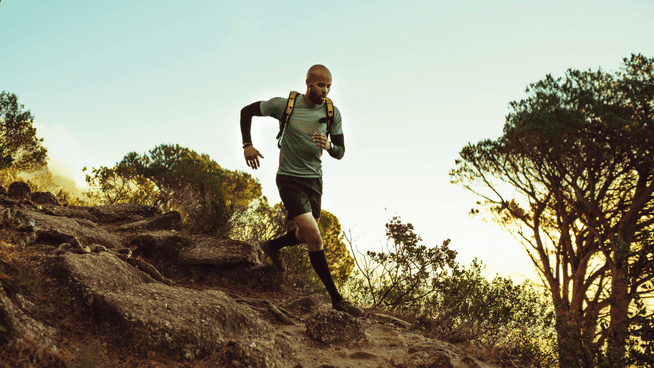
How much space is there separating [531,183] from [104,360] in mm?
12554

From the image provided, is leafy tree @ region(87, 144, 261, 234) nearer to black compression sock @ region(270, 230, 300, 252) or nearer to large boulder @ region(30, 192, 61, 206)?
large boulder @ region(30, 192, 61, 206)

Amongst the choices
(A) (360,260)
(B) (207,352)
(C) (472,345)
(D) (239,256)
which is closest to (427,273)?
(A) (360,260)

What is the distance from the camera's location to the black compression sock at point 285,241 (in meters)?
4.94

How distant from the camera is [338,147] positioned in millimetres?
4422

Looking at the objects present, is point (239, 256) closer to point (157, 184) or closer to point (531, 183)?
point (531, 183)

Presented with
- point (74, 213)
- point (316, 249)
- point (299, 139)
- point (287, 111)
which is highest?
point (287, 111)

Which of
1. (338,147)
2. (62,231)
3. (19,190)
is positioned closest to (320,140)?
(338,147)

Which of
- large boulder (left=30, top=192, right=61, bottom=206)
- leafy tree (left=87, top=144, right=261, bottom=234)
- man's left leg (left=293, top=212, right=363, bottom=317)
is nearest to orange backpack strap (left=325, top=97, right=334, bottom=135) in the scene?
man's left leg (left=293, top=212, right=363, bottom=317)

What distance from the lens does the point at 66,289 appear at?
277cm

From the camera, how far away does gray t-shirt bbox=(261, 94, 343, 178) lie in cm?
422

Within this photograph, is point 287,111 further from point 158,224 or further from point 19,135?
point 19,135

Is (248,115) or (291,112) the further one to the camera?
(248,115)

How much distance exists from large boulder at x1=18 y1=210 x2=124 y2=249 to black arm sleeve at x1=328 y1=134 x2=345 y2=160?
2.78 m

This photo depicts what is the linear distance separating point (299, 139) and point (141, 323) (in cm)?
235
